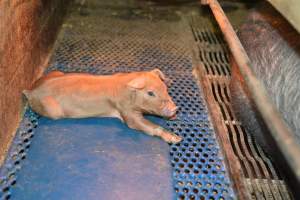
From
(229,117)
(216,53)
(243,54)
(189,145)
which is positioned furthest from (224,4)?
(243,54)

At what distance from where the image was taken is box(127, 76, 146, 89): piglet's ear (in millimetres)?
1412

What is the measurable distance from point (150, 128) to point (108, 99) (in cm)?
23

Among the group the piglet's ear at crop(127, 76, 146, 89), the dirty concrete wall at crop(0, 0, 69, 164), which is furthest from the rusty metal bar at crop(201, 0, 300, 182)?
the dirty concrete wall at crop(0, 0, 69, 164)

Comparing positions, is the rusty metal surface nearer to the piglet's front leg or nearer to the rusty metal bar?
the piglet's front leg

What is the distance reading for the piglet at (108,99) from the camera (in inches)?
56.9

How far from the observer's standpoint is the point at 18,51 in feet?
4.98

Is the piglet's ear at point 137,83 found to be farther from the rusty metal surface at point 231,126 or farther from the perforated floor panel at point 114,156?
the rusty metal surface at point 231,126

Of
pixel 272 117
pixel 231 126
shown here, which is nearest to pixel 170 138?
pixel 231 126

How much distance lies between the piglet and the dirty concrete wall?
10cm

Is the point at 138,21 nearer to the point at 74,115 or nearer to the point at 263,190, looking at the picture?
the point at 74,115

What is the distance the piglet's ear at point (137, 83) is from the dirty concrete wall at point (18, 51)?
1.73 feet

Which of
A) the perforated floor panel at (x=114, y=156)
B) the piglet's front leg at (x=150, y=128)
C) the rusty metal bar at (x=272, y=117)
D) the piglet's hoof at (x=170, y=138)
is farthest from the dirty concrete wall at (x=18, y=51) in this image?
the rusty metal bar at (x=272, y=117)

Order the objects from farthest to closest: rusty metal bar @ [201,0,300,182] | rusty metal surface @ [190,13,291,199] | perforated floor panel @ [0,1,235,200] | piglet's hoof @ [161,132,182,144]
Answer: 1. piglet's hoof @ [161,132,182,144]
2. rusty metal surface @ [190,13,291,199]
3. perforated floor panel @ [0,1,235,200]
4. rusty metal bar @ [201,0,300,182]

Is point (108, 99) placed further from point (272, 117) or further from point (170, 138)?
point (272, 117)
